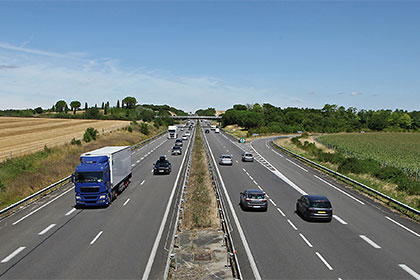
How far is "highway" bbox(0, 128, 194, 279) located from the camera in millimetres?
13977

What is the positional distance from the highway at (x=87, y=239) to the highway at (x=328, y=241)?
4379mm

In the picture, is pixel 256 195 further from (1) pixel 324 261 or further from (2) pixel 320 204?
(1) pixel 324 261

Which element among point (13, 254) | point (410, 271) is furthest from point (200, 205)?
point (410, 271)

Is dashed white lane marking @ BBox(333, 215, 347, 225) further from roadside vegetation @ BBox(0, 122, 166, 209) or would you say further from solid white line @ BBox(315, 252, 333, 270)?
roadside vegetation @ BBox(0, 122, 166, 209)

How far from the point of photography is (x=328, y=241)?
58.1ft

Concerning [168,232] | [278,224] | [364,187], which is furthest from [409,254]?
[364,187]

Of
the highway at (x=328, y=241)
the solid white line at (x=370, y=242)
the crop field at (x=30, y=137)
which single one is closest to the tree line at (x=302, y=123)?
the crop field at (x=30, y=137)

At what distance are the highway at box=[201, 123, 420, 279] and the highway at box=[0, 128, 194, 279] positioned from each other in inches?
172

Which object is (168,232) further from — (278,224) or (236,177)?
(236,177)

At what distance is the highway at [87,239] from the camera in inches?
550

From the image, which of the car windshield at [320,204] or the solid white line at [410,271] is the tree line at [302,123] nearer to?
the car windshield at [320,204]

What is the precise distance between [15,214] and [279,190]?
2028 cm

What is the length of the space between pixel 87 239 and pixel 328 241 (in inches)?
480

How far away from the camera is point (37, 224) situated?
20.3 metres
